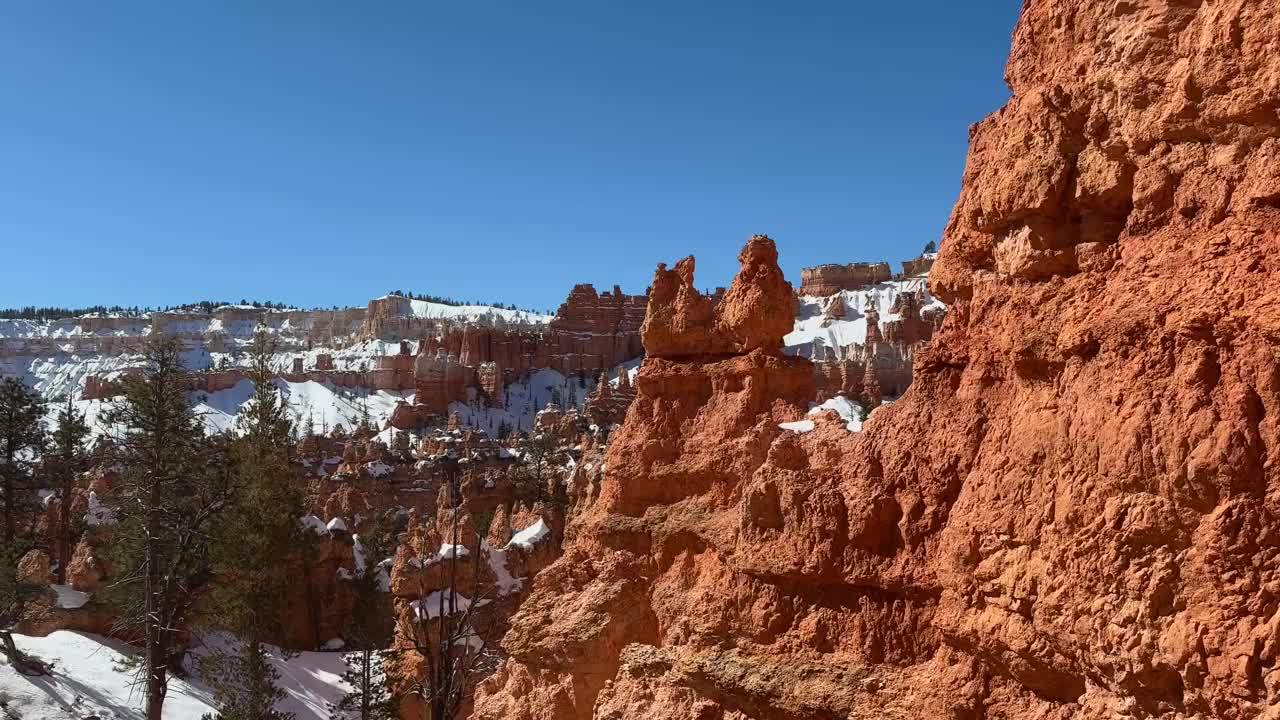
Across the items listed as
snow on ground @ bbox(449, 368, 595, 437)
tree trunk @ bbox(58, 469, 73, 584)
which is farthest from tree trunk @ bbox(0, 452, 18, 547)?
snow on ground @ bbox(449, 368, 595, 437)

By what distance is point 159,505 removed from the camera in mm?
14391

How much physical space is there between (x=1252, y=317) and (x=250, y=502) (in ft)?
66.4

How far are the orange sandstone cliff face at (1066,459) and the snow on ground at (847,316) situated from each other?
284 ft

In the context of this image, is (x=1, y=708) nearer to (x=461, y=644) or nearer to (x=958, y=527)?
(x=461, y=644)

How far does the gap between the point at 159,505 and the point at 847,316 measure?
10154 centimetres

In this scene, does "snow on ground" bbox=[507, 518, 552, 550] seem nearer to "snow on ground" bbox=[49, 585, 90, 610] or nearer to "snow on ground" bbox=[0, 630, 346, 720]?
"snow on ground" bbox=[0, 630, 346, 720]

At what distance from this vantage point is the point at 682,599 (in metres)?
8.59

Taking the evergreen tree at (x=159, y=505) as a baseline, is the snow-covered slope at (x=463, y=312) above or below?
above

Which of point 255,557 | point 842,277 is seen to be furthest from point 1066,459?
point 842,277

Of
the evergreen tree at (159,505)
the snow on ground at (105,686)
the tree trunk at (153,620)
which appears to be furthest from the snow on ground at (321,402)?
the tree trunk at (153,620)

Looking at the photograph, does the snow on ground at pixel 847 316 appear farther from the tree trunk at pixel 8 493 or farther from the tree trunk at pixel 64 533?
the tree trunk at pixel 8 493

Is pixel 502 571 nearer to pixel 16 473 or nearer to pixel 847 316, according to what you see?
pixel 16 473

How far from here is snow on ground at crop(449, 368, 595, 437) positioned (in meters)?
101

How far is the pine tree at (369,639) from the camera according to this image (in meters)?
16.5
